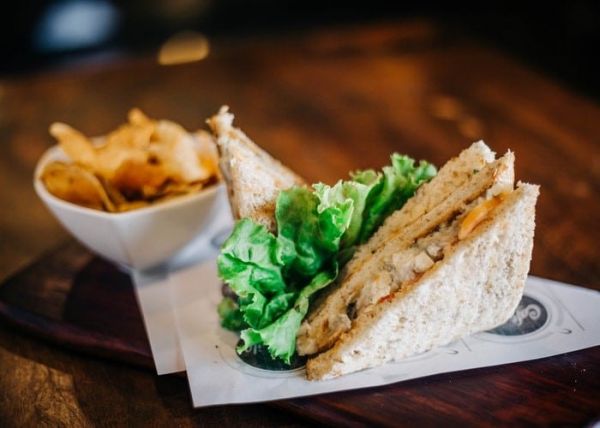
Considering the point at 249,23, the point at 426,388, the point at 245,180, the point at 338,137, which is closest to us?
the point at 426,388

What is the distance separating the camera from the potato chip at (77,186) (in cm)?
195

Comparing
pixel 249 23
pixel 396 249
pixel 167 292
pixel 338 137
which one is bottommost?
pixel 249 23

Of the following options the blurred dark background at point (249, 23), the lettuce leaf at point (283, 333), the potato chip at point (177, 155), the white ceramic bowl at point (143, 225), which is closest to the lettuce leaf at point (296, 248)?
the lettuce leaf at point (283, 333)

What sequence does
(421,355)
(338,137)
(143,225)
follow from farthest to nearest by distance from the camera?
1. (338,137)
2. (143,225)
3. (421,355)

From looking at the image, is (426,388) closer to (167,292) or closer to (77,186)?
(167,292)

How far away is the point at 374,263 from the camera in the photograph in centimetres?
168

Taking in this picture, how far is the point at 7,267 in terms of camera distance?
7.50 feet

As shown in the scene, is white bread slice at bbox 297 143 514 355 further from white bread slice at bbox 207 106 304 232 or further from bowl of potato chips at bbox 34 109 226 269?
bowl of potato chips at bbox 34 109 226 269

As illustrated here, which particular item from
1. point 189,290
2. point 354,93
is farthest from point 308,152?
point 189,290

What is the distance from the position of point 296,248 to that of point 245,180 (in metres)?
0.23

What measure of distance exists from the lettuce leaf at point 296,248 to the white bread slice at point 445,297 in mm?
152

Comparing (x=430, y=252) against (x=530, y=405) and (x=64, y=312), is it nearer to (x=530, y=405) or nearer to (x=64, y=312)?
(x=530, y=405)

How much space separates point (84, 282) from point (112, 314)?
25cm

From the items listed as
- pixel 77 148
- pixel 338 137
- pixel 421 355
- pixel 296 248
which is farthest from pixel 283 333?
pixel 338 137
